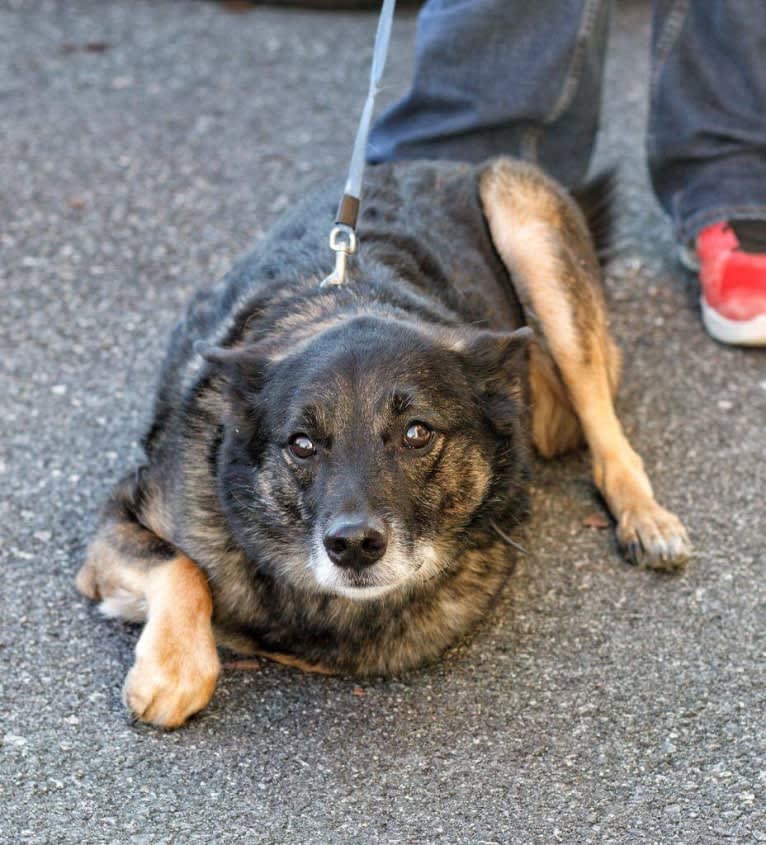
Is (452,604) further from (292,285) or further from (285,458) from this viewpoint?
(292,285)

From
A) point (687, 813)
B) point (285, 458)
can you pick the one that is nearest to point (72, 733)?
point (285, 458)

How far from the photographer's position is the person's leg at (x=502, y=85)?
4.54m

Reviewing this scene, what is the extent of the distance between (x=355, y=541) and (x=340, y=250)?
90 centimetres

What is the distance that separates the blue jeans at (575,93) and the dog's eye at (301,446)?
6.92ft

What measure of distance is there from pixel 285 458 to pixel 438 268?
93cm

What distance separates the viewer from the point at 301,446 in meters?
2.95

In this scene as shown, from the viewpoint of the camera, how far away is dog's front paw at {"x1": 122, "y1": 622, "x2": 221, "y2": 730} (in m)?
2.99

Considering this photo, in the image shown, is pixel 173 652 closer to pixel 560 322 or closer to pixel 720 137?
pixel 560 322

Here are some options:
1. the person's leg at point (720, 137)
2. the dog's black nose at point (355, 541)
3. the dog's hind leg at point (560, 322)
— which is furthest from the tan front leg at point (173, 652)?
the person's leg at point (720, 137)

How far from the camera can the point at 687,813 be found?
279cm

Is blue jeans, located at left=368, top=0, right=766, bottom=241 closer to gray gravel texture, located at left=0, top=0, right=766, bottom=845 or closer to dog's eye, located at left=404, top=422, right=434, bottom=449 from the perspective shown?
gray gravel texture, located at left=0, top=0, right=766, bottom=845

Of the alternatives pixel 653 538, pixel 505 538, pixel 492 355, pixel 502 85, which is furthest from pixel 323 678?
pixel 502 85

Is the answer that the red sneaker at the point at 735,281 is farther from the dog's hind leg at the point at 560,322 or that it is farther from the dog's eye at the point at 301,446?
the dog's eye at the point at 301,446

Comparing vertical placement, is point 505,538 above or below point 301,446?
below
